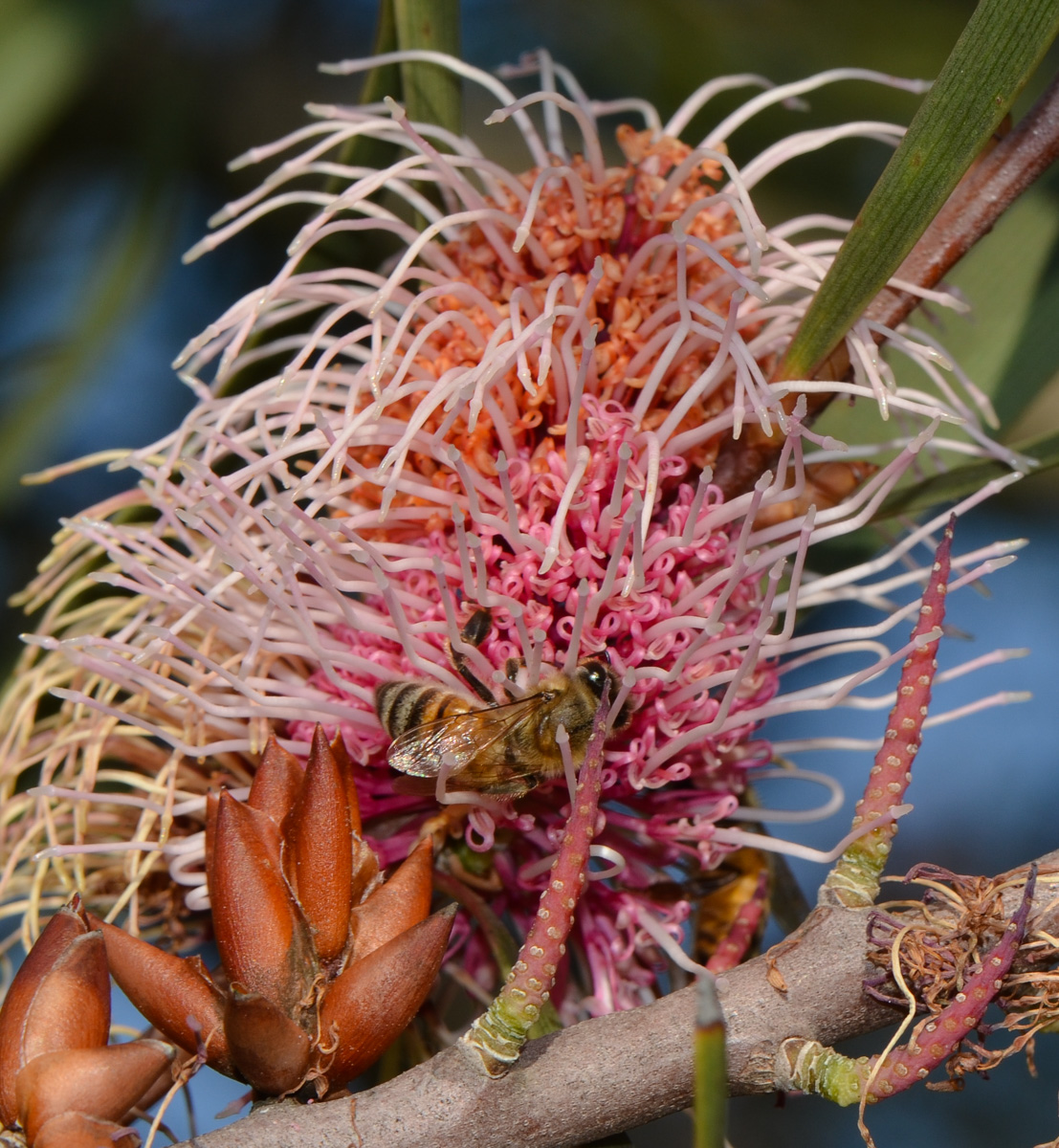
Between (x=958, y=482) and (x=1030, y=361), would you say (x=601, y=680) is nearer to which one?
(x=958, y=482)

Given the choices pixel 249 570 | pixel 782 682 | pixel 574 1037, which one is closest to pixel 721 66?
pixel 782 682

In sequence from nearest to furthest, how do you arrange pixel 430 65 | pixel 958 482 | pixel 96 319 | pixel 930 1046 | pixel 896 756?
pixel 930 1046
pixel 896 756
pixel 958 482
pixel 430 65
pixel 96 319

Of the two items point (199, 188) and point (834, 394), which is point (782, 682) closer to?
point (834, 394)

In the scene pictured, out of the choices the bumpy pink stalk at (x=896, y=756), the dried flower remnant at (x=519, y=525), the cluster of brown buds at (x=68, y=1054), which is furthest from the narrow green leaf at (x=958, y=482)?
the cluster of brown buds at (x=68, y=1054)

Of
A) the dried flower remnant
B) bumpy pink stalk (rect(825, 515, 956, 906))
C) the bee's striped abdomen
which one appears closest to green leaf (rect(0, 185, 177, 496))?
the dried flower remnant

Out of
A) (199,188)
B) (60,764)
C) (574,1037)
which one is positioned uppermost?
(199,188)

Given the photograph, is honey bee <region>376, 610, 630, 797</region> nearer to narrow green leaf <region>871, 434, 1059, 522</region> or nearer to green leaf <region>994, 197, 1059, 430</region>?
narrow green leaf <region>871, 434, 1059, 522</region>

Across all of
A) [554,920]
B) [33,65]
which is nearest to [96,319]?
[33,65]
